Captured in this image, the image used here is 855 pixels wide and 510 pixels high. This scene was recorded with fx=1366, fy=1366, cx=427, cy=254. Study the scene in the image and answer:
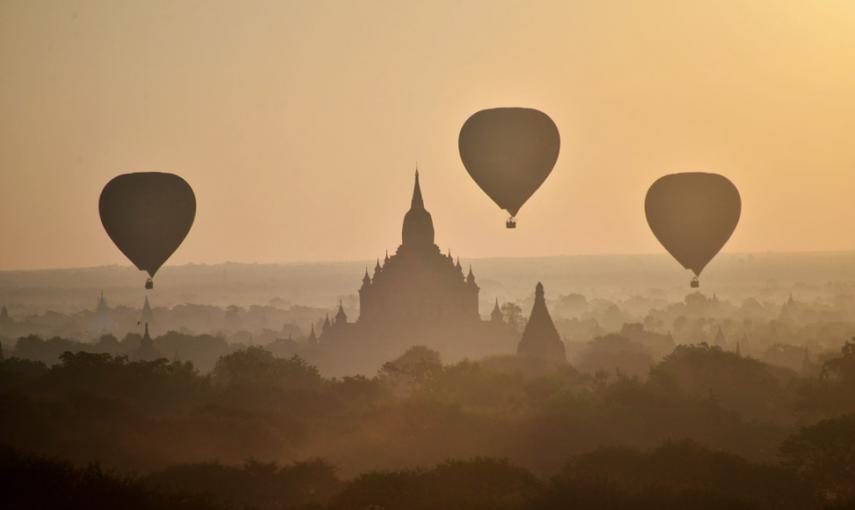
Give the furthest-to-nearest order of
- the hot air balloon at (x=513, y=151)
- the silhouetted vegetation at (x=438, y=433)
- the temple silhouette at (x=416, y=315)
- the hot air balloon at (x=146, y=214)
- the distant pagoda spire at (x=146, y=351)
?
the distant pagoda spire at (x=146, y=351) → the temple silhouette at (x=416, y=315) → the hot air balloon at (x=146, y=214) → the hot air balloon at (x=513, y=151) → the silhouetted vegetation at (x=438, y=433)

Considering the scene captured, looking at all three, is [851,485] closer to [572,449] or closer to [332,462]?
[572,449]

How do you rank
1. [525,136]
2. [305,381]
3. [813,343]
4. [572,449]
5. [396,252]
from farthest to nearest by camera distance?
[813,343], [396,252], [305,381], [525,136], [572,449]

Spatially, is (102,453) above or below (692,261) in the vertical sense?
below

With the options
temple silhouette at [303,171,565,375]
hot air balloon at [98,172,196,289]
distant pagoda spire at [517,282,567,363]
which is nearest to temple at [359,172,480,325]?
temple silhouette at [303,171,565,375]

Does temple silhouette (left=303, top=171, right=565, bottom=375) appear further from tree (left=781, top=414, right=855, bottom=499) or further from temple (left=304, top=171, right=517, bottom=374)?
tree (left=781, top=414, right=855, bottom=499)

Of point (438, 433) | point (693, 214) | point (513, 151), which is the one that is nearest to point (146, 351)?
point (513, 151)

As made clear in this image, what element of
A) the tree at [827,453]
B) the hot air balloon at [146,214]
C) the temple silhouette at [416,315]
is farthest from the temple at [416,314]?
the tree at [827,453]

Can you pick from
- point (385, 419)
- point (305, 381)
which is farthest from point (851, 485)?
point (305, 381)

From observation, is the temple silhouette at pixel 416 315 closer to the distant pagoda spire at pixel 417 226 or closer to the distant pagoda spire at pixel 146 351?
the distant pagoda spire at pixel 417 226
